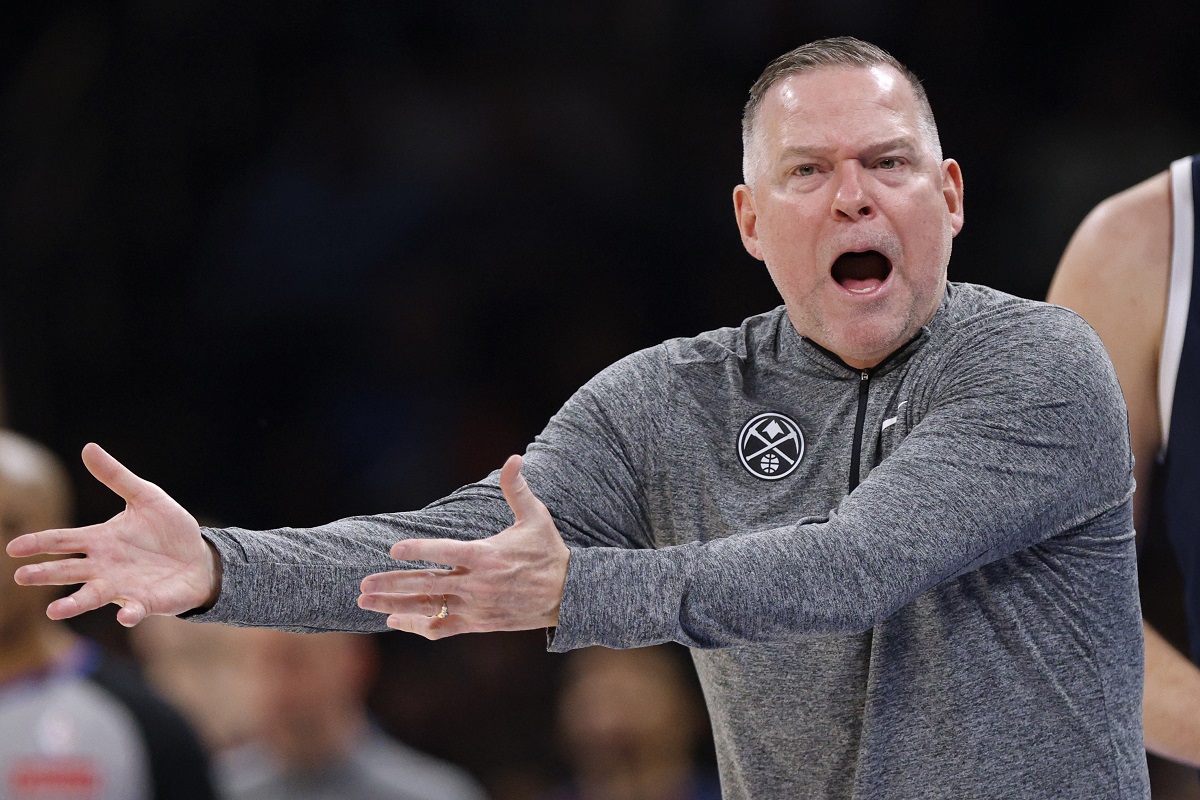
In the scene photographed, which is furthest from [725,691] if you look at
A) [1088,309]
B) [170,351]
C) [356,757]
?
[170,351]

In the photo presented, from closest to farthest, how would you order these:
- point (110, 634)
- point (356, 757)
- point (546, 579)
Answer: point (546, 579) < point (356, 757) < point (110, 634)

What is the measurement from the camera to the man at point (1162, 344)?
231 centimetres

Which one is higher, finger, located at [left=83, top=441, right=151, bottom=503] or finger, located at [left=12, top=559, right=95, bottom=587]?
finger, located at [left=83, top=441, right=151, bottom=503]

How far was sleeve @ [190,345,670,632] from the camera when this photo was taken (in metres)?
1.71

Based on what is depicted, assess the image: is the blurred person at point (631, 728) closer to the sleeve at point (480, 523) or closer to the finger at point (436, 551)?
the sleeve at point (480, 523)

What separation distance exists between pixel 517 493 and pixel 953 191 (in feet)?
3.11

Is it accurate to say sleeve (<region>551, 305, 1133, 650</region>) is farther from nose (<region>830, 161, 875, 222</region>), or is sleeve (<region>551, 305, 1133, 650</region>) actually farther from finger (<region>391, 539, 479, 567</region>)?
nose (<region>830, 161, 875, 222</region>)

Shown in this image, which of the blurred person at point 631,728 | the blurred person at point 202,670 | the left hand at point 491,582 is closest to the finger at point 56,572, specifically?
the left hand at point 491,582

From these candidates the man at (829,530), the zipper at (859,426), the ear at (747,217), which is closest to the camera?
the man at (829,530)

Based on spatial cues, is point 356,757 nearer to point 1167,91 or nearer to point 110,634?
point 110,634

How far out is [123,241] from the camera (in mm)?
4684

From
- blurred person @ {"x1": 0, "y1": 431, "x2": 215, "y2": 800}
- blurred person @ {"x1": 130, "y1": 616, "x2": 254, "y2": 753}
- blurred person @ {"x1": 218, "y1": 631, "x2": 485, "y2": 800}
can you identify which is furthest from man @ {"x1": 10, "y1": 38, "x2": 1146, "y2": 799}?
blurred person @ {"x1": 130, "y1": 616, "x2": 254, "y2": 753}

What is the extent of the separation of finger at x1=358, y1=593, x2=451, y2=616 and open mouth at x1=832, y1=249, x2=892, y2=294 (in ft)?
2.58

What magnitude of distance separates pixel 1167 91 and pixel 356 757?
11.3 ft
